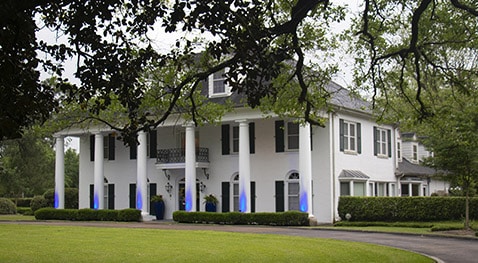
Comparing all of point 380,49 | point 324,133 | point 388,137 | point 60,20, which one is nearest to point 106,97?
point 60,20

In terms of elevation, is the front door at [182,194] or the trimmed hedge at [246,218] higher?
the front door at [182,194]

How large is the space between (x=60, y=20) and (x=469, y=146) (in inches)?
700

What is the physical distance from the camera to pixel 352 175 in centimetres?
3428

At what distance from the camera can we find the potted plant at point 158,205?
37.8 meters

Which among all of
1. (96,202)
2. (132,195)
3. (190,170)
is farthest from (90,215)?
(190,170)

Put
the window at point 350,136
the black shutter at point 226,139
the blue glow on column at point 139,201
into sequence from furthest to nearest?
the blue glow on column at point 139,201
the black shutter at point 226,139
the window at point 350,136

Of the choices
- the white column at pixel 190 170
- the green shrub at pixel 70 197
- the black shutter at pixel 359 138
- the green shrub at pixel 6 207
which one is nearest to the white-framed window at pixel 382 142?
the black shutter at pixel 359 138

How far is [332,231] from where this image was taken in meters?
27.3

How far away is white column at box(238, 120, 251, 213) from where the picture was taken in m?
32.9

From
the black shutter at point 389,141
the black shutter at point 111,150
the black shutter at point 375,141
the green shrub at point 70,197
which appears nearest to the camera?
the black shutter at point 375,141

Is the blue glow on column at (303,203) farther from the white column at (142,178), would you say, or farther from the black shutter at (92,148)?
the black shutter at (92,148)

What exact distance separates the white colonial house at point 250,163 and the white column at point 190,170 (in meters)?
0.05

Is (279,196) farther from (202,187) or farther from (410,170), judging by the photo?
(410,170)

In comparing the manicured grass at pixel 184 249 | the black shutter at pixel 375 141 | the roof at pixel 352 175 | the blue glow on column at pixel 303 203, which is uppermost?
the black shutter at pixel 375 141
